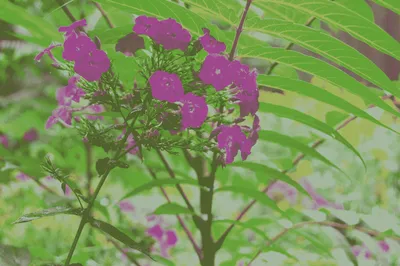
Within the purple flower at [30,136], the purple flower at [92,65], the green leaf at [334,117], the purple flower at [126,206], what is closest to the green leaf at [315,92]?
the purple flower at [92,65]

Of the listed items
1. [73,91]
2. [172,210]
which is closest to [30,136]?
[172,210]

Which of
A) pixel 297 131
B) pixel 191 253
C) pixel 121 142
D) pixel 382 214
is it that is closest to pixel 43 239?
pixel 191 253

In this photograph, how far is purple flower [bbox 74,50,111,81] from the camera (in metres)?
0.71

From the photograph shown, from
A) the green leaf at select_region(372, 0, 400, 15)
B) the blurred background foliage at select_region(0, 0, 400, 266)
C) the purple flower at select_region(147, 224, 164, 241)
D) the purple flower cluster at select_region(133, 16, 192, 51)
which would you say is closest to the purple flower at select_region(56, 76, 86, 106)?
the blurred background foliage at select_region(0, 0, 400, 266)

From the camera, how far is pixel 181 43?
710mm

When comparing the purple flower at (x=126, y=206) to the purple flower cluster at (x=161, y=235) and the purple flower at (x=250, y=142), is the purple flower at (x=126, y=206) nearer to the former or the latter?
the purple flower cluster at (x=161, y=235)

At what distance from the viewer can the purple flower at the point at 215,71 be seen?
0.72m

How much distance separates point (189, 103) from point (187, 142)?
0.10m

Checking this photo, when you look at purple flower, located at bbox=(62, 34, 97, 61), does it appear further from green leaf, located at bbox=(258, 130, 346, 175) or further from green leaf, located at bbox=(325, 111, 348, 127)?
green leaf, located at bbox=(325, 111, 348, 127)

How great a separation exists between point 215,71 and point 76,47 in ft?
0.66

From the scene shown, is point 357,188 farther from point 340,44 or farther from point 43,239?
point 340,44

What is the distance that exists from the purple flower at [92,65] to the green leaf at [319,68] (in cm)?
22

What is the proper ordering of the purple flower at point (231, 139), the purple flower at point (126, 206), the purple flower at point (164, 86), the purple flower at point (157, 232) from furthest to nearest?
the purple flower at point (126, 206) < the purple flower at point (157, 232) < the purple flower at point (231, 139) < the purple flower at point (164, 86)

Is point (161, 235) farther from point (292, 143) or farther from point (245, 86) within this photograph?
A: point (245, 86)
